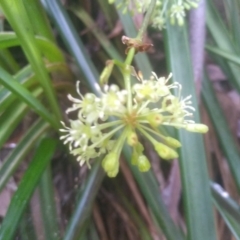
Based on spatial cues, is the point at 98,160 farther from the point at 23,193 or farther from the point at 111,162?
the point at 111,162

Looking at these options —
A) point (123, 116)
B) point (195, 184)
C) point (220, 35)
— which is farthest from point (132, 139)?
point (220, 35)

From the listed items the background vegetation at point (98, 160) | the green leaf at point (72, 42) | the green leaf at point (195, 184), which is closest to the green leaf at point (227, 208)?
the background vegetation at point (98, 160)

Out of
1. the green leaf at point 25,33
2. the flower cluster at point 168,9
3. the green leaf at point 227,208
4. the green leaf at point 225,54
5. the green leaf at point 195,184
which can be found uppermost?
the green leaf at point 25,33

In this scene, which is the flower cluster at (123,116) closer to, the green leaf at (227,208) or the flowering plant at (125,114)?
the flowering plant at (125,114)

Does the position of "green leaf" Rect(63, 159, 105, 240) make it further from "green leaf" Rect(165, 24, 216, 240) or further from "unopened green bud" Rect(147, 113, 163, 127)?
"unopened green bud" Rect(147, 113, 163, 127)

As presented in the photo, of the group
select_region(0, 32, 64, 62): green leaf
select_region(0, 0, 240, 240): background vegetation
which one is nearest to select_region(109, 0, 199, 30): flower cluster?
select_region(0, 0, 240, 240): background vegetation

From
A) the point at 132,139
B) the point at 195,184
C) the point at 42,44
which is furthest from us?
the point at 42,44

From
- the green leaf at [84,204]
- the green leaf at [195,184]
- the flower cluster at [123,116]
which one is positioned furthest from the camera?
the green leaf at [84,204]

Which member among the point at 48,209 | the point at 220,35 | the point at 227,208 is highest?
the point at 220,35

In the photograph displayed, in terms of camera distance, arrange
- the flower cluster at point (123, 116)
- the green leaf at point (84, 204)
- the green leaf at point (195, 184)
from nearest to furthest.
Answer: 1. the flower cluster at point (123, 116)
2. the green leaf at point (195, 184)
3. the green leaf at point (84, 204)
